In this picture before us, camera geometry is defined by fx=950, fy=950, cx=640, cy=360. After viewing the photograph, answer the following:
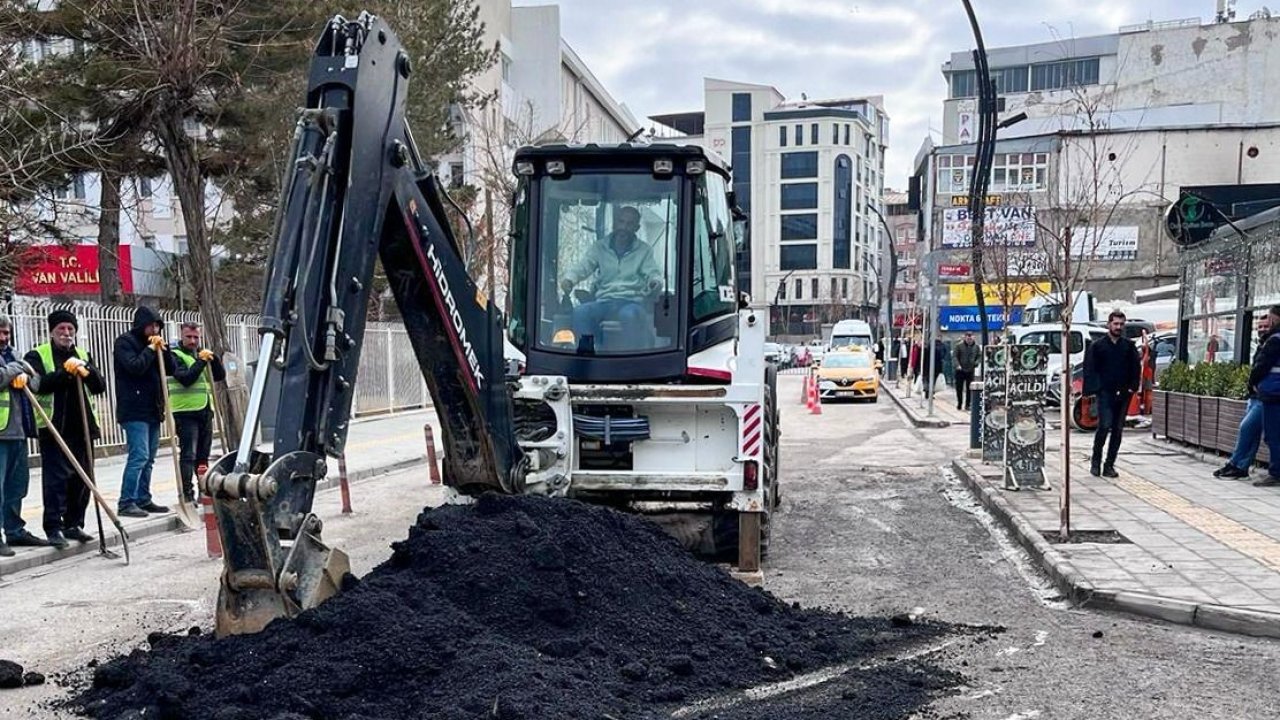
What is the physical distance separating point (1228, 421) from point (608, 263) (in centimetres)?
955

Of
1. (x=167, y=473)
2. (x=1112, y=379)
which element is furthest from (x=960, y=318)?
(x=167, y=473)

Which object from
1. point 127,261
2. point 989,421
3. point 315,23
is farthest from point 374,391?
point 989,421

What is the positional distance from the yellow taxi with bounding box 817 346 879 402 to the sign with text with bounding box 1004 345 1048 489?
16.6 m

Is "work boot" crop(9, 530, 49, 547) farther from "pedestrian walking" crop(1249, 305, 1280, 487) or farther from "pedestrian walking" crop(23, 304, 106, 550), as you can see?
"pedestrian walking" crop(1249, 305, 1280, 487)

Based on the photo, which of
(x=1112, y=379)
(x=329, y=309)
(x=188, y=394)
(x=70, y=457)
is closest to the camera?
(x=329, y=309)

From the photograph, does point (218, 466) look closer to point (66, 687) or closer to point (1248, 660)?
point (66, 687)

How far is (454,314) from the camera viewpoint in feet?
17.6

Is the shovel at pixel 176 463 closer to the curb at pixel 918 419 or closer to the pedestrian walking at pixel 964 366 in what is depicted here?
the curb at pixel 918 419

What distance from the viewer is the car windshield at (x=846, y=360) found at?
92.4 ft

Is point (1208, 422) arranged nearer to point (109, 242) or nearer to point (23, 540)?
point (23, 540)

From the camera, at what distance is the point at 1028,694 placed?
4.83 metres

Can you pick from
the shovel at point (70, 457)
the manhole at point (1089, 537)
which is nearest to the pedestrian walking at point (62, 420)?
the shovel at point (70, 457)

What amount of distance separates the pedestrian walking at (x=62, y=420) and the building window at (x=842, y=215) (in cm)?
10018

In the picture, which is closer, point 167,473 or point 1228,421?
point 1228,421
